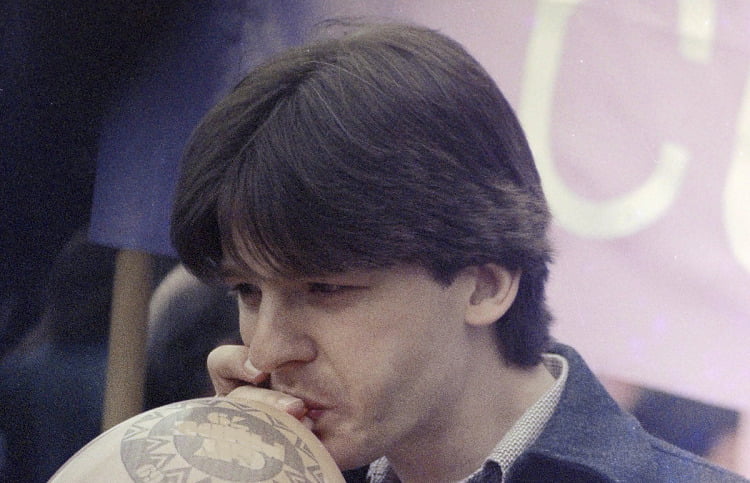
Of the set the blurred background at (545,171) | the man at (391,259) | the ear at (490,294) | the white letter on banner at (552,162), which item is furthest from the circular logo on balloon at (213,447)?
the white letter on banner at (552,162)

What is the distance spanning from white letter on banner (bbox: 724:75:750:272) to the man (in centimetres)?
58

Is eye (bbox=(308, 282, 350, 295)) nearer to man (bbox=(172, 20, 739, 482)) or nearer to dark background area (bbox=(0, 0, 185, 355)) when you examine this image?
man (bbox=(172, 20, 739, 482))

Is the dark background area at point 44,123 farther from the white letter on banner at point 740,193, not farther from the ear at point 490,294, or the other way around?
the white letter on banner at point 740,193

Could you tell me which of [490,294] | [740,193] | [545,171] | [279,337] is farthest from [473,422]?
[740,193]

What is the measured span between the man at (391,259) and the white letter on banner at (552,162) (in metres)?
0.35

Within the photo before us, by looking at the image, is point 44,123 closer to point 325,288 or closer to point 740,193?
point 325,288

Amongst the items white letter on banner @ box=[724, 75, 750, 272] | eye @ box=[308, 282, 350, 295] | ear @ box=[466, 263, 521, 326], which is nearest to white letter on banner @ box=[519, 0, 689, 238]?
white letter on banner @ box=[724, 75, 750, 272]

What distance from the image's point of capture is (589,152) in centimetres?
222

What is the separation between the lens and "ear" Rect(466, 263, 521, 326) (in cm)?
176

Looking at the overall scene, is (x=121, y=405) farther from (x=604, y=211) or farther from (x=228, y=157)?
(x=604, y=211)

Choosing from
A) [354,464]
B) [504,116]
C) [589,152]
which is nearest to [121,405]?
[354,464]

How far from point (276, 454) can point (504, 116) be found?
87 centimetres

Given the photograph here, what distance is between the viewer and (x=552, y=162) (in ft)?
7.33

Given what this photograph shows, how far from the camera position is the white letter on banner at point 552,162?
7.27 feet
